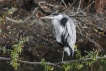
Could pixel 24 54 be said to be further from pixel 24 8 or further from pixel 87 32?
pixel 87 32

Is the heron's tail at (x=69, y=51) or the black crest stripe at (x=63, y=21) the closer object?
the heron's tail at (x=69, y=51)

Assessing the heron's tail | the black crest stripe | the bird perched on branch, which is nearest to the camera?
the heron's tail

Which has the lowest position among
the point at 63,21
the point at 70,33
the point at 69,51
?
the point at 69,51

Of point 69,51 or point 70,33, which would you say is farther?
point 70,33

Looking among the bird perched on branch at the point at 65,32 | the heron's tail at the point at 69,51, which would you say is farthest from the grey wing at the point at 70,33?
the heron's tail at the point at 69,51

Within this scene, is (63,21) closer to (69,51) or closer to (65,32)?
(65,32)

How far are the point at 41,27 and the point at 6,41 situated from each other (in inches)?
68.4

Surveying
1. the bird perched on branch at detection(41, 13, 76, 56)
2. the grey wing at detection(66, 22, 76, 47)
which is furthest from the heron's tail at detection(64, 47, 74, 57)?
the grey wing at detection(66, 22, 76, 47)

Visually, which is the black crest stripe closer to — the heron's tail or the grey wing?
the grey wing

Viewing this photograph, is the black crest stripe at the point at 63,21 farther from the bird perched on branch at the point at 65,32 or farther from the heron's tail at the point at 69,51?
the heron's tail at the point at 69,51

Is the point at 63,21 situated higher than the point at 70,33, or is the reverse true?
the point at 63,21

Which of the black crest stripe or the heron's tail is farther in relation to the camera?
the black crest stripe

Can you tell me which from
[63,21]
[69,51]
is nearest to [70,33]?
[63,21]

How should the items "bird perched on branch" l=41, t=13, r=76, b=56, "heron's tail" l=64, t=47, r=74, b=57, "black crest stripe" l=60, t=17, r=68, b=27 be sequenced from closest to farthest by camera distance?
"heron's tail" l=64, t=47, r=74, b=57 < "bird perched on branch" l=41, t=13, r=76, b=56 < "black crest stripe" l=60, t=17, r=68, b=27
